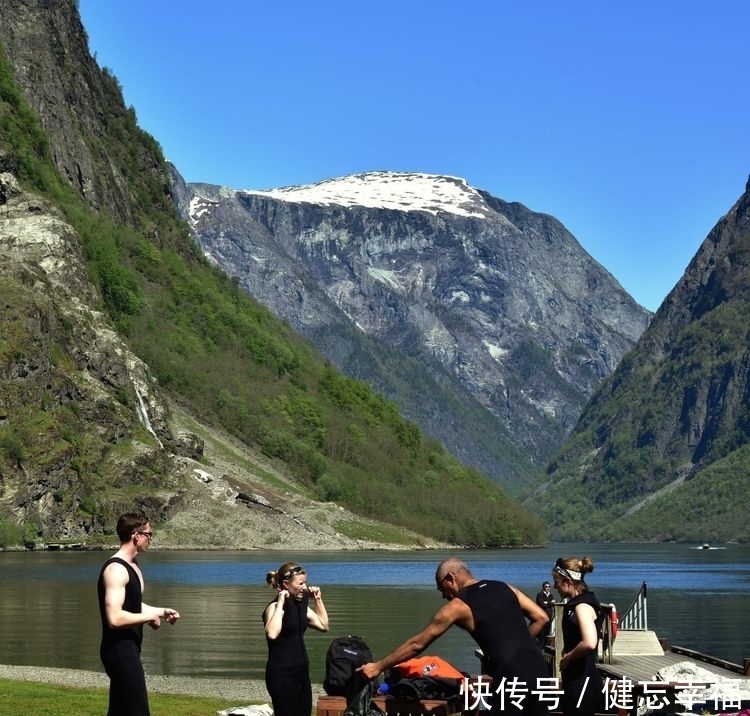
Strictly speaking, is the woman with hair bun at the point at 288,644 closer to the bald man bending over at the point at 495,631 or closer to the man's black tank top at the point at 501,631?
the bald man bending over at the point at 495,631

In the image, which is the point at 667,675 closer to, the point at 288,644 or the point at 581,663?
the point at 581,663

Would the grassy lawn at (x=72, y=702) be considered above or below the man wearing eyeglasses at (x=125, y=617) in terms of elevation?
below

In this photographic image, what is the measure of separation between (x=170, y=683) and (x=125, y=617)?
25384 millimetres

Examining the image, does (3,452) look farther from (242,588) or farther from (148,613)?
(148,613)

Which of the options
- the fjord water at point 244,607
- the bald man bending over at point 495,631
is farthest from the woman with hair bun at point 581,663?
the fjord water at point 244,607

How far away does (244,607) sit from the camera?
8775 centimetres

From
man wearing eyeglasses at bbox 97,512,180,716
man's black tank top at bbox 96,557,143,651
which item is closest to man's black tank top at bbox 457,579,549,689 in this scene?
man wearing eyeglasses at bbox 97,512,180,716

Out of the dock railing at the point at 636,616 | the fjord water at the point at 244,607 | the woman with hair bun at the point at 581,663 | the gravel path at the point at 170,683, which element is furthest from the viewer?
the fjord water at the point at 244,607

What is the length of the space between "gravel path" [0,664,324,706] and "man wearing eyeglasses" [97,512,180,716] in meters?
19.1

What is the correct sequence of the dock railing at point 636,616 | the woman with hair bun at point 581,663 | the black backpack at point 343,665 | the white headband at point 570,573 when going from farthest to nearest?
1. the dock railing at point 636,616
2. the white headband at point 570,573
3. the woman with hair bun at point 581,663
4. the black backpack at point 343,665

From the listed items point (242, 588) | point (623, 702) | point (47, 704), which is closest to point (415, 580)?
point (242, 588)

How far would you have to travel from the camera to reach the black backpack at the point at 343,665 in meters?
22.0

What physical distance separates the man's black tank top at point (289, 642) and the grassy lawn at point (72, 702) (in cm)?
1354

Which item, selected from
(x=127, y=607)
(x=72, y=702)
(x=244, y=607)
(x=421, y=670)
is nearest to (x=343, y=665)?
(x=421, y=670)
